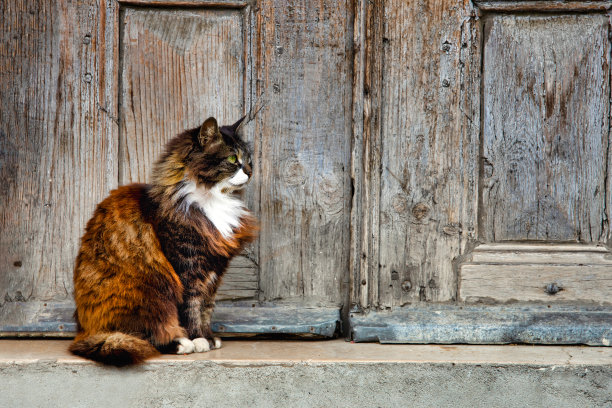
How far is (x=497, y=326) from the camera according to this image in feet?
8.96

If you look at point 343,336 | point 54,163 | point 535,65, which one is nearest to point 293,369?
point 343,336

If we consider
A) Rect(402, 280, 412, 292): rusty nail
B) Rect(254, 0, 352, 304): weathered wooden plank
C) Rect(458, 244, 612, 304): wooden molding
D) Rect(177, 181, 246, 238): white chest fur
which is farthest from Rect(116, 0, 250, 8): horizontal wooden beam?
Rect(458, 244, 612, 304): wooden molding

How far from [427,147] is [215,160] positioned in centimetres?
100

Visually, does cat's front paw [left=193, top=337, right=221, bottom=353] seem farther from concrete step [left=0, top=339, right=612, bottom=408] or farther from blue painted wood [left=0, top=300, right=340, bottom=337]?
blue painted wood [left=0, top=300, right=340, bottom=337]

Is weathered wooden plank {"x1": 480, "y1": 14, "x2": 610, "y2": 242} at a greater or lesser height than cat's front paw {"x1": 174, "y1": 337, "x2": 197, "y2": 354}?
greater

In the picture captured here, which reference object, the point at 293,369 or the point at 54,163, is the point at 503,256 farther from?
the point at 54,163

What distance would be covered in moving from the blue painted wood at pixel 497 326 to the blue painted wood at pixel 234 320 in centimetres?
16

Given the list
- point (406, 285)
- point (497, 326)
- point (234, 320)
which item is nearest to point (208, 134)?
point (234, 320)

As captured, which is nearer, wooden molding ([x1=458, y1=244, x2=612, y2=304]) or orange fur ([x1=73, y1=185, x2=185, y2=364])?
orange fur ([x1=73, y1=185, x2=185, y2=364])

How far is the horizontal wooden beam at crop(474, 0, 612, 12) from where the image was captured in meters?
2.81

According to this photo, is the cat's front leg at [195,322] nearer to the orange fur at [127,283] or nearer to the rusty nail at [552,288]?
the orange fur at [127,283]

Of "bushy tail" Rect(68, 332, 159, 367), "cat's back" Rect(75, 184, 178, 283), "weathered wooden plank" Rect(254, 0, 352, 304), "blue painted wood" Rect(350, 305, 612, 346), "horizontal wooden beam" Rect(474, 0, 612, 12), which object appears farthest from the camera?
"weathered wooden plank" Rect(254, 0, 352, 304)

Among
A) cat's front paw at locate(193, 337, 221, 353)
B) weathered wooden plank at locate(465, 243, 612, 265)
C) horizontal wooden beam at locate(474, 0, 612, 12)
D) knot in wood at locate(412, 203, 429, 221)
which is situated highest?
horizontal wooden beam at locate(474, 0, 612, 12)

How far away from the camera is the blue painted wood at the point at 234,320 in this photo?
281 cm
